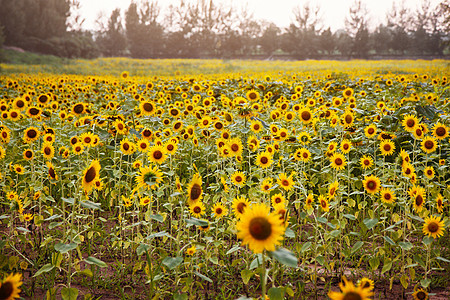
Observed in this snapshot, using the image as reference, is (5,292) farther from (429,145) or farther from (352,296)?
(429,145)

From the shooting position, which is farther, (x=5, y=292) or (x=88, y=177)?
(x=88, y=177)

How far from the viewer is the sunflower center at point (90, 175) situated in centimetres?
173

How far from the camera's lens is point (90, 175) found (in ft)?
5.70

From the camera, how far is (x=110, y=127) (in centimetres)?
344

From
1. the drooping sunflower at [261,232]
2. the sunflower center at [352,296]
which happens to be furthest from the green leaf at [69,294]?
the sunflower center at [352,296]

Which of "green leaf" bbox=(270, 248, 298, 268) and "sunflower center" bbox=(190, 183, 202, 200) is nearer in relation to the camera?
"green leaf" bbox=(270, 248, 298, 268)

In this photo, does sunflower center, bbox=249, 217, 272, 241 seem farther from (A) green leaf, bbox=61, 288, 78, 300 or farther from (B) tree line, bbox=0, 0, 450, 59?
(B) tree line, bbox=0, 0, 450, 59

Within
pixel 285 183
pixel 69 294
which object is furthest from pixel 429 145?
pixel 69 294

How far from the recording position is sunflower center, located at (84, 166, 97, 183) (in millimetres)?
1729

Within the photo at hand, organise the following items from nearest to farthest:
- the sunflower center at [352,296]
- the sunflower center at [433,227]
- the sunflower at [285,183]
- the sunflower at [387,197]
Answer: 1. the sunflower center at [352,296]
2. the sunflower center at [433,227]
3. the sunflower at [285,183]
4. the sunflower at [387,197]

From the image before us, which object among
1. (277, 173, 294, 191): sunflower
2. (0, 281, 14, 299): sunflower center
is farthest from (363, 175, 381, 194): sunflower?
(0, 281, 14, 299): sunflower center

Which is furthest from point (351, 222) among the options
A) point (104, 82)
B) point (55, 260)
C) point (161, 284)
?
point (104, 82)

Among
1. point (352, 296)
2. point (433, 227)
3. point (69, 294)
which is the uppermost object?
point (352, 296)

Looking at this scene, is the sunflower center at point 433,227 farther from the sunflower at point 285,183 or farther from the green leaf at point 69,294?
the green leaf at point 69,294
